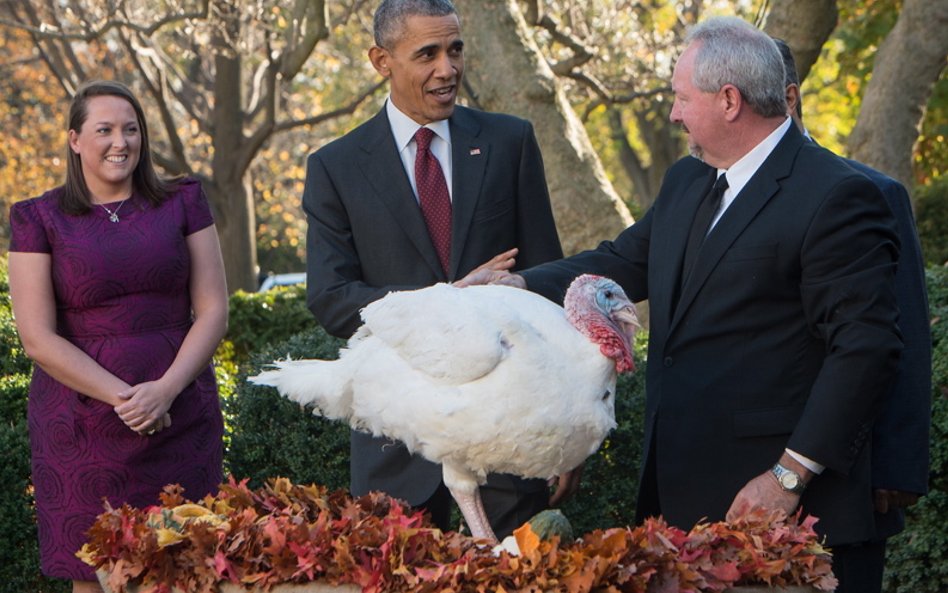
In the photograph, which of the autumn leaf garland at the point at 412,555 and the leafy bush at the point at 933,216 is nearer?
the autumn leaf garland at the point at 412,555

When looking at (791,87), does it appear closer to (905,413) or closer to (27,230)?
(905,413)

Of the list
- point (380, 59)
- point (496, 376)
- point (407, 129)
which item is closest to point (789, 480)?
point (496, 376)

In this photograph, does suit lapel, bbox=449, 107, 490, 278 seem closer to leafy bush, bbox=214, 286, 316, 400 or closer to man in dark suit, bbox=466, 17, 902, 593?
man in dark suit, bbox=466, 17, 902, 593

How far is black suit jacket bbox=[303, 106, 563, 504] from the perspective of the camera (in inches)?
154

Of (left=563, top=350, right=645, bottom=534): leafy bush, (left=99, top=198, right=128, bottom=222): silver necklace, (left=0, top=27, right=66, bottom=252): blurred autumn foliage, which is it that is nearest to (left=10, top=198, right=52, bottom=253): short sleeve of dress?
(left=99, top=198, right=128, bottom=222): silver necklace

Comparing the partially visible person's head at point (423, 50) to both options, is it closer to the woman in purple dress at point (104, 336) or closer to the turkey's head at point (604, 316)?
the turkey's head at point (604, 316)

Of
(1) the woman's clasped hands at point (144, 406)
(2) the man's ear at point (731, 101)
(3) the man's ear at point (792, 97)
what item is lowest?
(1) the woman's clasped hands at point (144, 406)

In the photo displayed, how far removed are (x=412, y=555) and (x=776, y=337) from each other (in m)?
1.33

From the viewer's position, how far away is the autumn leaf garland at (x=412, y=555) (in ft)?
8.83

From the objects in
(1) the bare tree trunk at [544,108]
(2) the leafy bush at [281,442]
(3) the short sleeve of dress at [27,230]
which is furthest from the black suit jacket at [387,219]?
(1) the bare tree trunk at [544,108]

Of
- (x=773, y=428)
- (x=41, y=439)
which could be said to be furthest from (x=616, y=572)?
(x=41, y=439)

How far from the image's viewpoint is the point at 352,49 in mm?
22219

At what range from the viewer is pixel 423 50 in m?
3.85

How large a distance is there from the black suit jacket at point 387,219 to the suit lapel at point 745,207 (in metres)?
0.72
